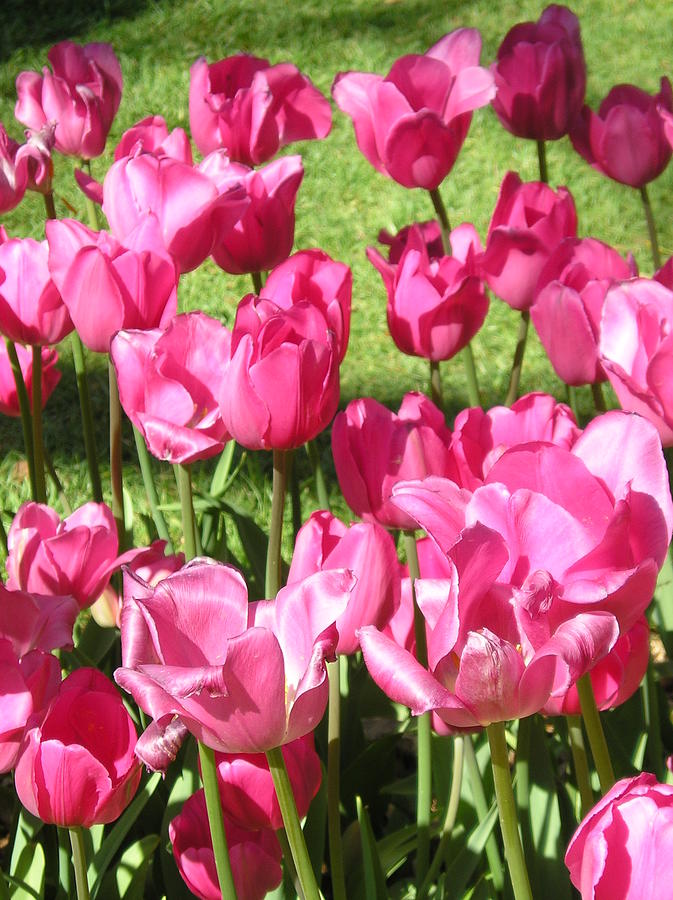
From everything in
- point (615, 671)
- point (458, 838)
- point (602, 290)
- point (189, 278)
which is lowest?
point (189, 278)

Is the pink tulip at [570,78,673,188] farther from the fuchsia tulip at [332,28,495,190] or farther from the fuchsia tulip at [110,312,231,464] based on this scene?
the fuchsia tulip at [110,312,231,464]

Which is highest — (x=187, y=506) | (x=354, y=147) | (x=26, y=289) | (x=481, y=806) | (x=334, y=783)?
(x=26, y=289)

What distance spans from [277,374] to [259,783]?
29 centimetres

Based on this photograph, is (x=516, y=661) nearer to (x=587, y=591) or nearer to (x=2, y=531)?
(x=587, y=591)

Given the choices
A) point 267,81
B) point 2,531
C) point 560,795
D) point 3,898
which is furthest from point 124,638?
point 267,81

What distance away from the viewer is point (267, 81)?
53.1 inches

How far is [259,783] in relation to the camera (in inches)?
31.9

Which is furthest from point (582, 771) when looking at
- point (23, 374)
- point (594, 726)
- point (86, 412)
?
point (23, 374)

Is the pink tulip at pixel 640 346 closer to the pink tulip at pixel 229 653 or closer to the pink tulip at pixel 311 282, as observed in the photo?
the pink tulip at pixel 311 282

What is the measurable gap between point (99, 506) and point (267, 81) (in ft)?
1.88

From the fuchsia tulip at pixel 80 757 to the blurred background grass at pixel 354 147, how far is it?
1.57 meters

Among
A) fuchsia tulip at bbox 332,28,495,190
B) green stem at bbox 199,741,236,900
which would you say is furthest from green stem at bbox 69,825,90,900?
fuchsia tulip at bbox 332,28,495,190

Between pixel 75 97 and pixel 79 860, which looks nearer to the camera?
pixel 79 860

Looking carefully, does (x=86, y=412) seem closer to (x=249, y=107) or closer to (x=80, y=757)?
(x=249, y=107)
